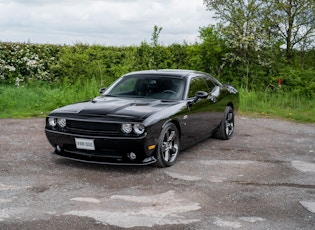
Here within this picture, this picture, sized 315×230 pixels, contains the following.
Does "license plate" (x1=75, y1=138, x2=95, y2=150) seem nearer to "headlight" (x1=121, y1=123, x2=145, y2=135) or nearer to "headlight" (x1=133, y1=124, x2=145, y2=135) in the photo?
"headlight" (x1=121, y1=123, x2=145, y2=135)

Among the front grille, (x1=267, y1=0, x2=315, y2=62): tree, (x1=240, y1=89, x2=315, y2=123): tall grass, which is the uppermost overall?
(x1=267, y1=0, x2=315, y2=62): tree

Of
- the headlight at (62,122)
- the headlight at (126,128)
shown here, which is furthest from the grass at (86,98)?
the headlight at (126,128)

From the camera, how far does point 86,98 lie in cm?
1346

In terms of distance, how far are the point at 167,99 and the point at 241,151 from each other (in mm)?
1806

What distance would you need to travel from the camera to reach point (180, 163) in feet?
22.7

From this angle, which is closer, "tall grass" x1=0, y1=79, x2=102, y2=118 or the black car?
the black car

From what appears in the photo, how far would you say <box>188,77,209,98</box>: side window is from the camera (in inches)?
298

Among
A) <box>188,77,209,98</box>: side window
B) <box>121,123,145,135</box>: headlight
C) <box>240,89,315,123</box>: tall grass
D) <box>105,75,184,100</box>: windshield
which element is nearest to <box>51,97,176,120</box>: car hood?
<box>121,123,145,135</box>: headlight

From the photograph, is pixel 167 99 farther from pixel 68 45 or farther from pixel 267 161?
pixel 68 45

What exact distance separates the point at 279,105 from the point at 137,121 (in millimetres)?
9739

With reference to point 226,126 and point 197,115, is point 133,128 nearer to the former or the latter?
point 197,115

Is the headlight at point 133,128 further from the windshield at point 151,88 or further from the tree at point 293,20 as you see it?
the tree at point 293,20

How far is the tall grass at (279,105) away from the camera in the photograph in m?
12.9

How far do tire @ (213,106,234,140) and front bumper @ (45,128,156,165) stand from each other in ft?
9.50
